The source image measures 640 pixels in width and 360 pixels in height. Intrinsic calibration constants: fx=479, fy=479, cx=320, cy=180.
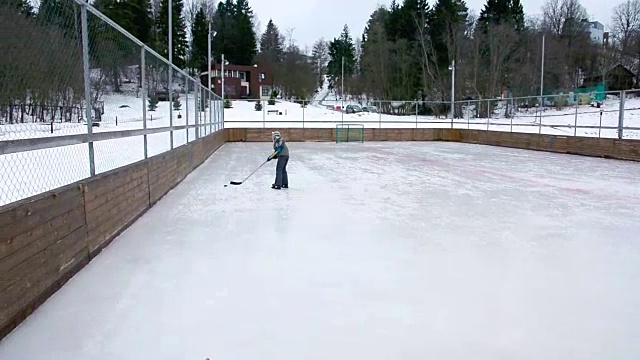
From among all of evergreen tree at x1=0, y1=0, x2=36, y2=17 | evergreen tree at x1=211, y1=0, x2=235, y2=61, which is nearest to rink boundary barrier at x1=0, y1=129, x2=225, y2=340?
evergreen tree at x1=0, y1=0, x2=36, y2=17

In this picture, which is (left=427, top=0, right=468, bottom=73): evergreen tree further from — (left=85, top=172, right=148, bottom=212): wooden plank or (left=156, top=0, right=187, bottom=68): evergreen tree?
(left=85, top=172, right=148, bottom=212): wooden plank

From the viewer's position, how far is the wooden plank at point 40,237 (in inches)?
110

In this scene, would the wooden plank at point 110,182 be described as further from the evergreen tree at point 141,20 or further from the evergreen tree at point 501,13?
the evergreen tree at point 501,13

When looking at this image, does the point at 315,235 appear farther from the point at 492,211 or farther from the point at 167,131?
the point at 167,131

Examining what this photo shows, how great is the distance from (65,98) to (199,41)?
217 feet

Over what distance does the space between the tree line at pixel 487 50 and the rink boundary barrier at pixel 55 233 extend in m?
43.6

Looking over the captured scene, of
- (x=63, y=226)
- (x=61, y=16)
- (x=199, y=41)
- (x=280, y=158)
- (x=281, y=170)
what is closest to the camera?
(x=63, y=226)

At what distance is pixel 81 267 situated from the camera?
12.9 feet

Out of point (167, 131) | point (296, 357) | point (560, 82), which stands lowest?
point (296, 357)

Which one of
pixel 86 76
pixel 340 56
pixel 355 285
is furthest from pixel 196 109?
pixel 340 56

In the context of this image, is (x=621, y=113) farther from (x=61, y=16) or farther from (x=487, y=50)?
(x=487, y=50)

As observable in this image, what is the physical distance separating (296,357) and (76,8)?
358cm

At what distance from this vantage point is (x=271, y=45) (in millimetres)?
84375

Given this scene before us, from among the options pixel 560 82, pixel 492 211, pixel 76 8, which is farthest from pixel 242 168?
pixel 560 82
